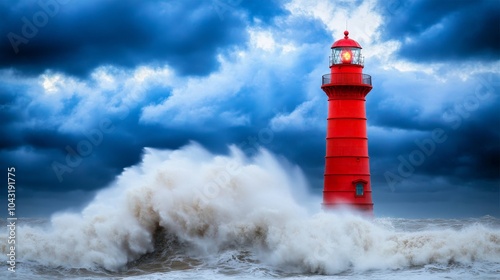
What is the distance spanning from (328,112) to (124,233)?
7.23 m

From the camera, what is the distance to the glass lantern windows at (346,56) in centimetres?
2408

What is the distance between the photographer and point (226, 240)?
2112 centimetres

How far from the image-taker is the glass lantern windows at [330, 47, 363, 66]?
79.0 feet

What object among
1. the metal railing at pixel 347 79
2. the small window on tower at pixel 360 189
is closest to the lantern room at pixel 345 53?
the metal railing at pixel 347 79

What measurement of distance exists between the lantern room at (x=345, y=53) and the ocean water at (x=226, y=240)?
420 centimetres

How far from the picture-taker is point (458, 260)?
19469mm

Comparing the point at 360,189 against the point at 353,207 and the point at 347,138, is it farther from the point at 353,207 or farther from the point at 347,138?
the point at 347,138

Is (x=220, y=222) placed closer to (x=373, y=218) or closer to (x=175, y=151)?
(x=175, y=151)

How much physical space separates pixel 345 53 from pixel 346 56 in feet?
0.32

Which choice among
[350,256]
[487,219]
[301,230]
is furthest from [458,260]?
[487,219]

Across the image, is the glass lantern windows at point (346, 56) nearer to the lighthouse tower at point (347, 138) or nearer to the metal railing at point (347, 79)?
the lighthouse tower at point (347, 138)

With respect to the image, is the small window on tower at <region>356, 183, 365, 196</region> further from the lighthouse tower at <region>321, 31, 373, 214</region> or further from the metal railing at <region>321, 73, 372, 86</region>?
the metal railing at <region>321, 73, 372, 86</region>

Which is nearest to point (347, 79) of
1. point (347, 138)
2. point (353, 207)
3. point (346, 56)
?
point (346, 56)

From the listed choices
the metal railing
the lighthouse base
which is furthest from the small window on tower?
the metal railing
